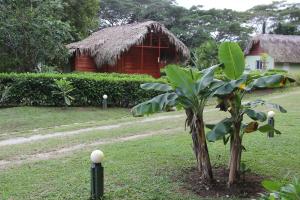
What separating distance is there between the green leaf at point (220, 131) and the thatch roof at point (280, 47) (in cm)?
3260

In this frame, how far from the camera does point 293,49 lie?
123 feet

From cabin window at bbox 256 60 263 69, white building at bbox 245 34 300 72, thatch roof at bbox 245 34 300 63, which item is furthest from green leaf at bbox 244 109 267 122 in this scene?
cabin window at bbox 256 60 263 69

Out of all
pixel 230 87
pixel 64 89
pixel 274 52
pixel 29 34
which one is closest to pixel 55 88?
pixel 64 89

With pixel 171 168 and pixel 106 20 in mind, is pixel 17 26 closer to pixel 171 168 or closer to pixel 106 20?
pixel 171 168

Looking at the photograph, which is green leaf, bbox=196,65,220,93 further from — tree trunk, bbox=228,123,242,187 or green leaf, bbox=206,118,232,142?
tree trunk, bbox=228,123,242,187

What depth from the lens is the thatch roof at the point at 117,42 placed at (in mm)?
22609

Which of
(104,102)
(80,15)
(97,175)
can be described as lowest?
(104,102)

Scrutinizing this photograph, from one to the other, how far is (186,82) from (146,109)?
23.2 inches

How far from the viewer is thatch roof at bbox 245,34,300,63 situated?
36344 mm

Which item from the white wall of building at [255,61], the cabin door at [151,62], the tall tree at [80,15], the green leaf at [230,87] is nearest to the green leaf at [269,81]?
the green leaf at [230,87]

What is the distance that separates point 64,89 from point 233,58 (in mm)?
Result: 10693

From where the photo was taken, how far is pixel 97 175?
4.74 m

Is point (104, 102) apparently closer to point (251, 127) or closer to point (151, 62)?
point (151, 62)

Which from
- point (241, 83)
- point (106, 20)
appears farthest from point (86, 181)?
point (106, 20)
